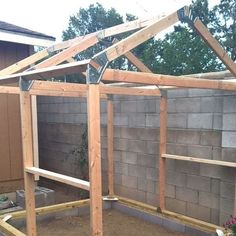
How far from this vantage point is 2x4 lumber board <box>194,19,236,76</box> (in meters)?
3.02

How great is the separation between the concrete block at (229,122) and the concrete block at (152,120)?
115cm

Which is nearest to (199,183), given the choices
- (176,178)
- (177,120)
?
(176,178)

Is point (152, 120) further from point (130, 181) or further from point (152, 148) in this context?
point (130, 181)

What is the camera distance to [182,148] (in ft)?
14.1

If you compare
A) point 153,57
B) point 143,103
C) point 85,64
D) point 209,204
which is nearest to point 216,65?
point 153,57

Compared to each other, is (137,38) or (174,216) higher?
(137,38)

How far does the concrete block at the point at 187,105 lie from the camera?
4082mm

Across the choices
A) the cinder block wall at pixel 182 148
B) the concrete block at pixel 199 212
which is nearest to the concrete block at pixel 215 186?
the cinder block wall at pixel 182 148

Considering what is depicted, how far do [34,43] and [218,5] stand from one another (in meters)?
9.40

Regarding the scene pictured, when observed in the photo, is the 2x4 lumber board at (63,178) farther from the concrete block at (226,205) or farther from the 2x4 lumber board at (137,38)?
the concrete block at (226,205)

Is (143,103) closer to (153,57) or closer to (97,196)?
(97,196)

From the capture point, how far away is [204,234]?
3729 millimetres

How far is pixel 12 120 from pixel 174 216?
3325mm

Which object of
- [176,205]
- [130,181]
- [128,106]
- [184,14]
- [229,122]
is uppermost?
[184,14]
